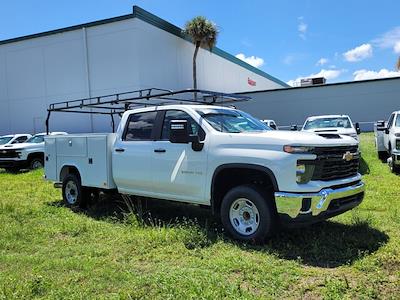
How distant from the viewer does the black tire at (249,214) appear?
5.74 metres

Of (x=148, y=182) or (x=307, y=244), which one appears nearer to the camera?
(x=307, y=244)

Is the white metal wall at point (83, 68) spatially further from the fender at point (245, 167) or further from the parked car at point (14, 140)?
the fender at point (245, 167)

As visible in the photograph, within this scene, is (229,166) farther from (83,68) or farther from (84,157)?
(83,68)

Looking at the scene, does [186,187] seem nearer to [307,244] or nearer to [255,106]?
[307,244]

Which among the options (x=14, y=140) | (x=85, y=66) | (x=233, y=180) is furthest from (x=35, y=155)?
(x=233, y=180)

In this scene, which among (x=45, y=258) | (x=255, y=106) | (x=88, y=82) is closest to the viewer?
(x=45, y=258)

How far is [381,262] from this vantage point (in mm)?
5004

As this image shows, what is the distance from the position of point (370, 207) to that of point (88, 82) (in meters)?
24.7

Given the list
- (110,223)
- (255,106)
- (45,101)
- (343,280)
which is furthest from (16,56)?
(343,280)

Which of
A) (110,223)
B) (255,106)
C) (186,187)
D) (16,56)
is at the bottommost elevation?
(110,223)

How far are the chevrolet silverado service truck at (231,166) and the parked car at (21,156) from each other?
1044cm

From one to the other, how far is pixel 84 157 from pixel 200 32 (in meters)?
25.2

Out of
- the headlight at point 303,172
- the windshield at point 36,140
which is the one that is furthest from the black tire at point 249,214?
the windshield at point 36,140

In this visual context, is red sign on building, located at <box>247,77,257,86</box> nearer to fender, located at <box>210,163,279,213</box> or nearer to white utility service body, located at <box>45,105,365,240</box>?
white utility service body, located at <box>45,105,365,240</box>
